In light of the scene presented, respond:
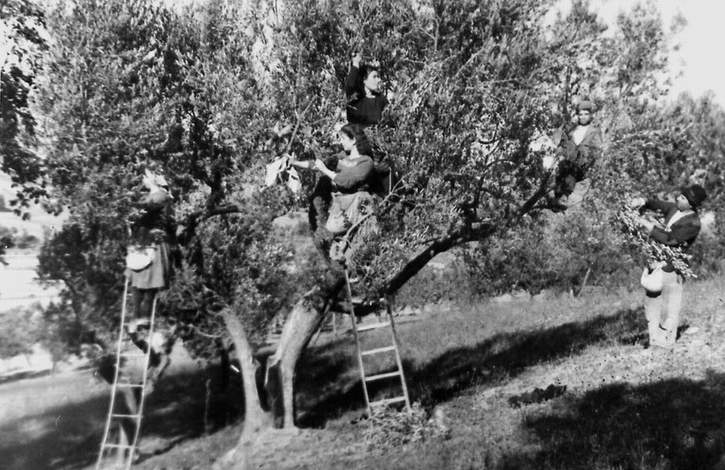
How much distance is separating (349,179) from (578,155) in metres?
3.90

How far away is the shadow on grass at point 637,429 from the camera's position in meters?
6.82

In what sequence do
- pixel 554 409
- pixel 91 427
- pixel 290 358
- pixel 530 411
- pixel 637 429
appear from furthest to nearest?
pixel 91 427 → pixel 290 358 → pixel 530 411 → pixel 554 409 → pixel 637 429

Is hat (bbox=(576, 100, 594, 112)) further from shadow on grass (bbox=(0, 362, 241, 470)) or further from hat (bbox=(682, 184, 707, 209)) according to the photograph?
shadow on grass (bbox=(0, 362, 241, 470))

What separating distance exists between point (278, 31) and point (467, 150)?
3.68m

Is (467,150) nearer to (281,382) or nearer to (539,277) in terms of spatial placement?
(281,382)

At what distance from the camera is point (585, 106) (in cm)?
991

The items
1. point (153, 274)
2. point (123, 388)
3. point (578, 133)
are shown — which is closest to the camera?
point (578, 133)

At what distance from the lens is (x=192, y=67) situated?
10.1 m

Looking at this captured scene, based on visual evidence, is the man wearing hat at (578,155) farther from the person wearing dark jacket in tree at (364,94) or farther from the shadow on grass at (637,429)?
the shadow on grass at (637,429)

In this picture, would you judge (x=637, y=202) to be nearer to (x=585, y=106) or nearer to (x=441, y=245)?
(x=585, y=106)

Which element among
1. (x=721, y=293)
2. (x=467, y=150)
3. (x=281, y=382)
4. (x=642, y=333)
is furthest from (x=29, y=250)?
(x=721, y=293)

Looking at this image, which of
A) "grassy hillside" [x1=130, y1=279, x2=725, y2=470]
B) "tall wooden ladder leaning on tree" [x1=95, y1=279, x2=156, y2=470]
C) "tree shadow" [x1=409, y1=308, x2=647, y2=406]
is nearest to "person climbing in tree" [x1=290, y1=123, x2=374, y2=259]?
"grassy hillside" [x1=130, y1=279, x2=725, y2=470]

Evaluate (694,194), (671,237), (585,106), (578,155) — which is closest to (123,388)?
(578,155)

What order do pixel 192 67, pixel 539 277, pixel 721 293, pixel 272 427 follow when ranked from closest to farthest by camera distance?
pixel 192 67
pixel 272 427
pixel 721 293
pixel 539 277
